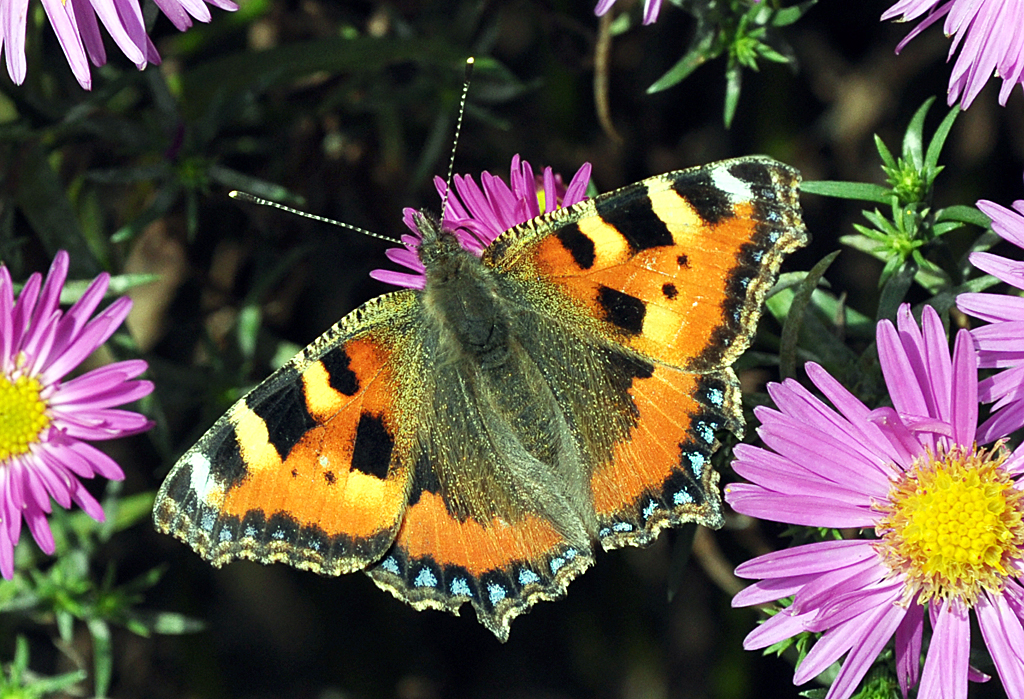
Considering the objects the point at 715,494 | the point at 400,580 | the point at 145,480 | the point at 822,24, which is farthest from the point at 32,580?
the point at 822,24

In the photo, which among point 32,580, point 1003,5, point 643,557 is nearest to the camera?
point 1003,5

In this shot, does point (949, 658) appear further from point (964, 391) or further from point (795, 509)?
point (964, 391)

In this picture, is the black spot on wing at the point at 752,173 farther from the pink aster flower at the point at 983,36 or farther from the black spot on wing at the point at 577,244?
the pink aster flower at the point at 983,36

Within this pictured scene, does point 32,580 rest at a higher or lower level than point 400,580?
lower

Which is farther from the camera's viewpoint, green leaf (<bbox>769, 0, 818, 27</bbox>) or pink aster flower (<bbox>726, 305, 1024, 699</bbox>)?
→ green leaf (<bbox>769, 0, 818, 27</bbox>)

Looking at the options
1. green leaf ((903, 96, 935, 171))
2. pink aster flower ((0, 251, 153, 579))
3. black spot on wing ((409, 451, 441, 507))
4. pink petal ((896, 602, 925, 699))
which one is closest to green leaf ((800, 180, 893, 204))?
green leaf ((903, 96, 935, 171))

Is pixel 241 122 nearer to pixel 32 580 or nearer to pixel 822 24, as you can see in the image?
pixel 32 580

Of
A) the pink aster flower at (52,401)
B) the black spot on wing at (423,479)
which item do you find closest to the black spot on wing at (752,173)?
the black spot on wing at (423,479)

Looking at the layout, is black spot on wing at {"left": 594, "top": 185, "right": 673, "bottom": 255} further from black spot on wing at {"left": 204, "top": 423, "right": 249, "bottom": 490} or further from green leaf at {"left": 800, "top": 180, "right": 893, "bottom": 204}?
black spot on wing at {"left": 204, "top": 423, "right": 249, "bottom": 490}
